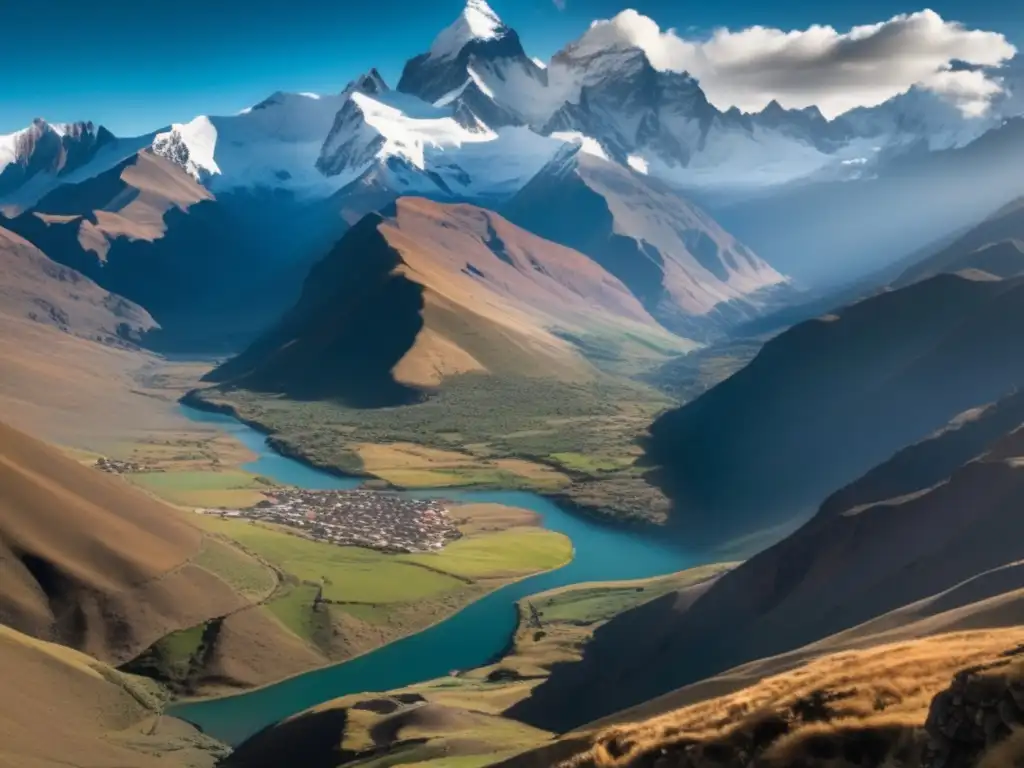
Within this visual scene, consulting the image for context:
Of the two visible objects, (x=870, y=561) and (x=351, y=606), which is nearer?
(x=870, y=561)

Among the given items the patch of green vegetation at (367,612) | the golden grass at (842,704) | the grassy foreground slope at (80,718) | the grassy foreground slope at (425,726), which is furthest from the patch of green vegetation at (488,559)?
the golden grass at (842,704)

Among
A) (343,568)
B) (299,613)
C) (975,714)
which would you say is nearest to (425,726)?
(299,613)

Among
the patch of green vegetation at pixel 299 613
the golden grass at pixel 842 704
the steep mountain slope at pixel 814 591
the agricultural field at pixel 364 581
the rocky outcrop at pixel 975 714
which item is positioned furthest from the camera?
the agricultural field at pixel 364 581

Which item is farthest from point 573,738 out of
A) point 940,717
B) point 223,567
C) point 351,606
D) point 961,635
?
point 223,567

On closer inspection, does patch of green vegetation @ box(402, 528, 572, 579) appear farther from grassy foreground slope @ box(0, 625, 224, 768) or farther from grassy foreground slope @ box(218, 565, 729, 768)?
grassy foreground slope @ box(0, 625, 224, 768)

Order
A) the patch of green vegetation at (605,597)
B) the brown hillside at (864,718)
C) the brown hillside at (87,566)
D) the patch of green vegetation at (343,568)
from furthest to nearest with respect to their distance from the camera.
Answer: the patch of green vegetation at (343,568), the patch of green vegetation at (605,597), the brown hillside at (87,566), the brown hillside at (864,718)

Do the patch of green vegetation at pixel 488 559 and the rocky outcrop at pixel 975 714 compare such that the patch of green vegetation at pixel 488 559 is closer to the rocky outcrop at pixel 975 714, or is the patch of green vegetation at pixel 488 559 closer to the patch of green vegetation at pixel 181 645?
the patch of green vegetation at pixel 181 645

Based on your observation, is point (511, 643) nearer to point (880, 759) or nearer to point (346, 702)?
point (346, 702)
